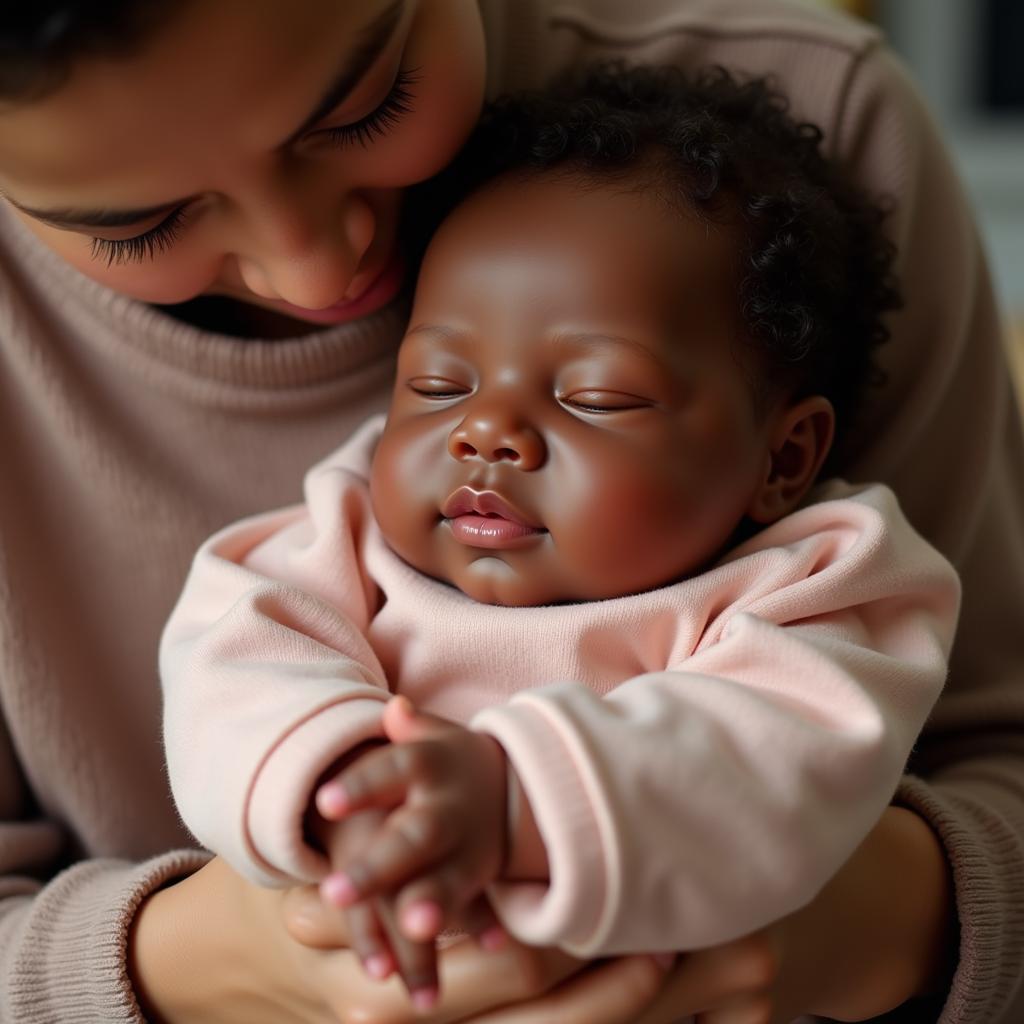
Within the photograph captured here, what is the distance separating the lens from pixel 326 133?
2.54 feet

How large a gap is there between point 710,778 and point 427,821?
0.49 ft

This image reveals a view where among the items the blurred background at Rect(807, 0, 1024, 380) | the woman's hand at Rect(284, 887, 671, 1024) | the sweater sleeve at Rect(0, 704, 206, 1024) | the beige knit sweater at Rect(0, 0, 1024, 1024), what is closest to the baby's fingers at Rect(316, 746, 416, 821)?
the woman's hand at Rect(284, 887, 671, 1024)

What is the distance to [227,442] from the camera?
1077 millimetres

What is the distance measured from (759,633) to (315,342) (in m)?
0.47

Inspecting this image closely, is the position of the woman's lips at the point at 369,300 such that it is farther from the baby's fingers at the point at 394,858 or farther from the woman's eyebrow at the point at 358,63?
the baby's fingers at the point at 394,858

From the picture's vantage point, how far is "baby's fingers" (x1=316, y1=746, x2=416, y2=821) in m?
0.61

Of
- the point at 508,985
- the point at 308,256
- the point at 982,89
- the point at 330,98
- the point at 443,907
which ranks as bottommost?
the point at 982,89

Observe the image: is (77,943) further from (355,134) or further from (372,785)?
(355,134)

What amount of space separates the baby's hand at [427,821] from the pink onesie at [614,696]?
0.02m

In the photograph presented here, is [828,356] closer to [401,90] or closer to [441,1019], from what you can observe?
[401,90]

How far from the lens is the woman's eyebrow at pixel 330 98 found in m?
0.73

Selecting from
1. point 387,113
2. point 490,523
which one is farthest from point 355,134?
point 490,523

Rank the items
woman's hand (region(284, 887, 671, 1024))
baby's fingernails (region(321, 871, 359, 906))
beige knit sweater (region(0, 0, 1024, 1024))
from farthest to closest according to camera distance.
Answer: beige knit sweater (region(0, 0, 1024, 1024))
woman's hand (region(284, 887, 671, 1024))
baby's fingernails (region(321, 871, 359, 906))

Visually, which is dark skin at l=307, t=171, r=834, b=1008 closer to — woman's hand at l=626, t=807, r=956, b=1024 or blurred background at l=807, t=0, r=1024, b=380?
woman's hand at l=626, t=807, r=956, b=1024
